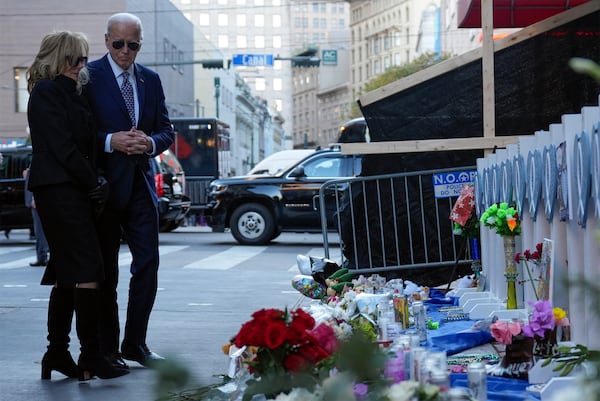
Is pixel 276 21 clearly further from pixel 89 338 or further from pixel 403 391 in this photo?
pixel 403 391

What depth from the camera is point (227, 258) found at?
609 inches

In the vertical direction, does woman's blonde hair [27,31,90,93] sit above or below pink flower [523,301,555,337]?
above

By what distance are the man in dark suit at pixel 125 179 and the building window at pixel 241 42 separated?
6018 inches

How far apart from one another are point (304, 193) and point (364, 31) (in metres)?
124

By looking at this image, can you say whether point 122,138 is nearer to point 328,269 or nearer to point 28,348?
point 28,348

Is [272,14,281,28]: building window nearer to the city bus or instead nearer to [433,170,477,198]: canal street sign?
the city bus

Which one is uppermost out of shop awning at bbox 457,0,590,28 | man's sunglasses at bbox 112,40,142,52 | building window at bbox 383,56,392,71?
building window at bbox 383,56,392,71

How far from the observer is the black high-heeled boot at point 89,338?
514 cm

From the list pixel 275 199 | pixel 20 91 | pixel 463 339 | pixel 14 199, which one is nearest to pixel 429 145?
pixel 463 339

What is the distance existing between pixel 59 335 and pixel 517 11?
602cm

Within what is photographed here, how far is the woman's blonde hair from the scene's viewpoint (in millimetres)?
5199

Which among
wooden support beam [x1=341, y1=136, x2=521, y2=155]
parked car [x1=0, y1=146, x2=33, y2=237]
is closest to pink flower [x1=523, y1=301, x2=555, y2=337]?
wooden support beam [x1=341, y1=136, x2=521, y2=155]

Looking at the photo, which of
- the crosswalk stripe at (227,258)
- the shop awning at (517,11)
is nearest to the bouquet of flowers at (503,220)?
the shop awning at (517,11)

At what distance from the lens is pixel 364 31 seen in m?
140
